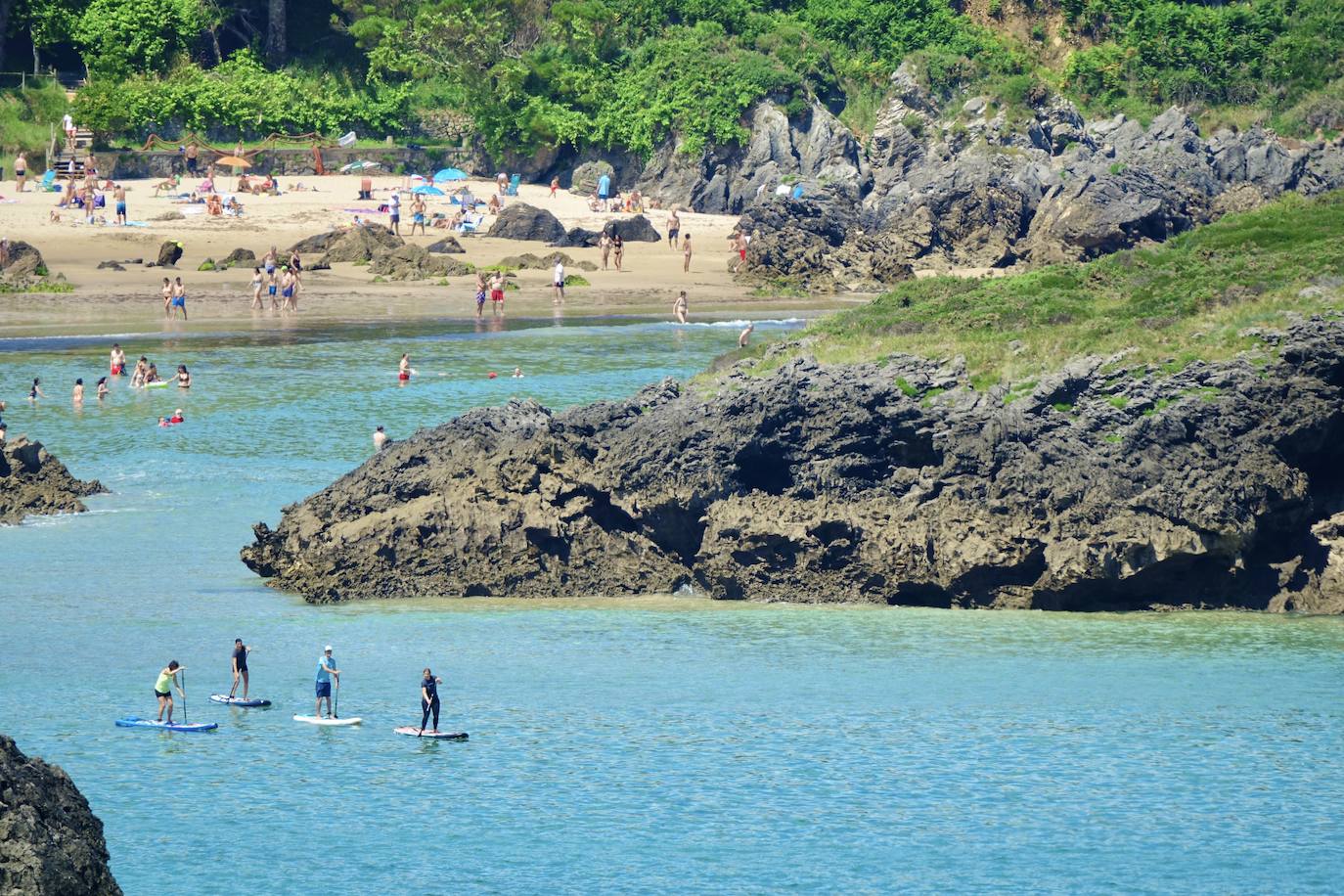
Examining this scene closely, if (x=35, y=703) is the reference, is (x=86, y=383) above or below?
above

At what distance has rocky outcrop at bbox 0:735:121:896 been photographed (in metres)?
13.7

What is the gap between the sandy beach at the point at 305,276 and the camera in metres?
64.9

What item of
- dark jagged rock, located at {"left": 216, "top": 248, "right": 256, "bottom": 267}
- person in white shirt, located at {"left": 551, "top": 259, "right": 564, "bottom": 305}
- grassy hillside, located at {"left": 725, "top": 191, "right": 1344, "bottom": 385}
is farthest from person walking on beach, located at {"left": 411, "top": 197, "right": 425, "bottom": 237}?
grassy hillside, located at {"left": 725, "top": 191, "right": 1344, "bottom": 385}

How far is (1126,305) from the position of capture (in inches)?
1410

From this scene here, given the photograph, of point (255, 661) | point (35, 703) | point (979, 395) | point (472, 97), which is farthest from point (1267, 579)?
point (472, 97)

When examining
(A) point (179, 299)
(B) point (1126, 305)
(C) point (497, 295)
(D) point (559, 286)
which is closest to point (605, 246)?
(D) point (559, 286)

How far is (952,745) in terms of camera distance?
2522cm

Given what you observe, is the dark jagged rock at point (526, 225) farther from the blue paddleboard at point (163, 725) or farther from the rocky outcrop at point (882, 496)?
the blue paddleboard at point (163, 725)

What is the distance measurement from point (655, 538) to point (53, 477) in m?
14.5

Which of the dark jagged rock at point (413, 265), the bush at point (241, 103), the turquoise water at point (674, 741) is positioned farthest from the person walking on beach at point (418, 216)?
the turquoise water at point (674, 741)

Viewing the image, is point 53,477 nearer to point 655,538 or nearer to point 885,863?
point 655,538

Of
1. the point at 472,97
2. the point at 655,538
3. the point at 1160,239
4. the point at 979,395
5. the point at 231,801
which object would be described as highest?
the point at 472,97

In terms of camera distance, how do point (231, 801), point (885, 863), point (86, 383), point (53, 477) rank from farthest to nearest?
1. point (86, 383)
2. point (53, 477)
3. point (231, 801)
4. point (885, 863)

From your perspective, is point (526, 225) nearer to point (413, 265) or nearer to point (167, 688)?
point (413, 265)
